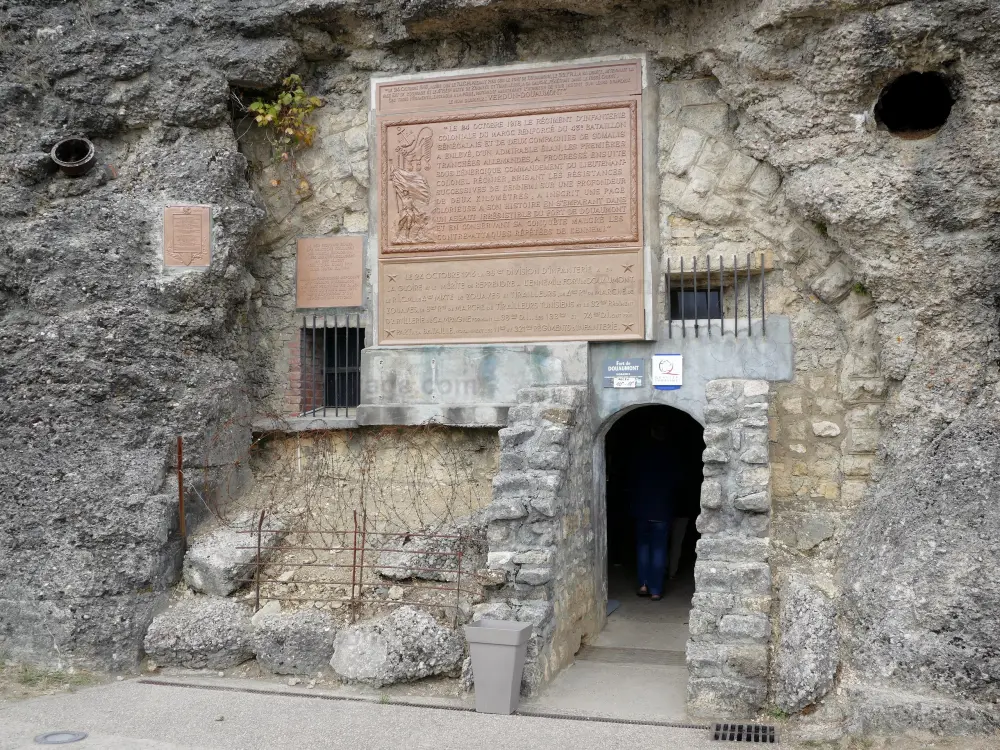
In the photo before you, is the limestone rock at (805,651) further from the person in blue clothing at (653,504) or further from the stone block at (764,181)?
the stone block at (764,181)

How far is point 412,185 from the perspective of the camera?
330 inches

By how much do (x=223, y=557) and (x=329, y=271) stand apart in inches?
111

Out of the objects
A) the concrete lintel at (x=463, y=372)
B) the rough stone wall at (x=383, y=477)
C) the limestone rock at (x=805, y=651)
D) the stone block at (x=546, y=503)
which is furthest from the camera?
the rough stone wall at (x=383, y=477)

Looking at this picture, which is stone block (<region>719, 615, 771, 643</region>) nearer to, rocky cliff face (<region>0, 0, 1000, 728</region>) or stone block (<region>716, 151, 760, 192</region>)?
rocky cliff face (<region>0, 0, 1000, 728</region>)

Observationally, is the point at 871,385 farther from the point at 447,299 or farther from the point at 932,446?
the point at 447,299

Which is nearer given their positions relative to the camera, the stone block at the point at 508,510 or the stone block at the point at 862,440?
the stone block at the point at 508,510

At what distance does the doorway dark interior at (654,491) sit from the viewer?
8.84 m

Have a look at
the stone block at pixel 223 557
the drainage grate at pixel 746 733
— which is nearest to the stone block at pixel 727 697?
the drainage grate at pixel 746 733

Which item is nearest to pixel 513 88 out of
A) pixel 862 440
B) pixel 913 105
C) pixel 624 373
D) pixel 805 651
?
pixel 624 373

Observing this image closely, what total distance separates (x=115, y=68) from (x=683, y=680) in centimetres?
702

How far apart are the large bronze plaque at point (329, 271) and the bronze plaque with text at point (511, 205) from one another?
0.29m

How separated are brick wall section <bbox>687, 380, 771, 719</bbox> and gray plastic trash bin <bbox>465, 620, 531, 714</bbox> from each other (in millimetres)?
1104

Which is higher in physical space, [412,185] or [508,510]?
[412,185]

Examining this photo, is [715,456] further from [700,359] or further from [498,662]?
[498,662]
